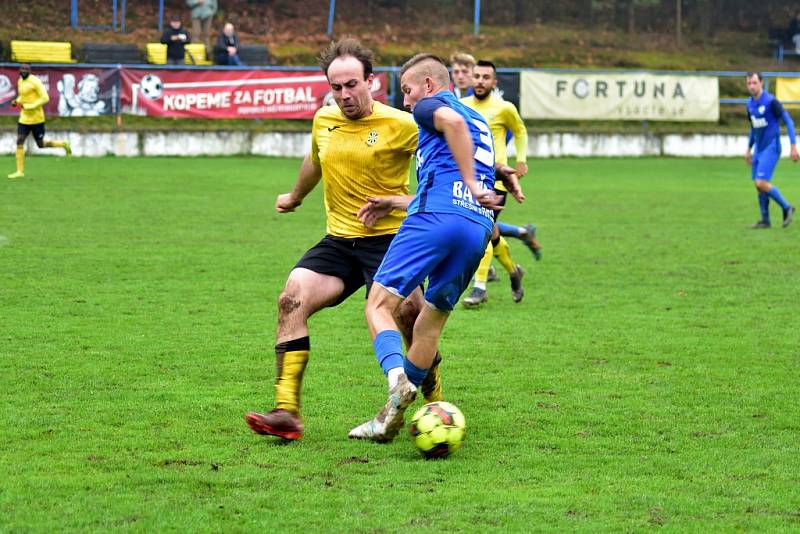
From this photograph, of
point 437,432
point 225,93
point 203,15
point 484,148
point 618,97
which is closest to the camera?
point 437,432

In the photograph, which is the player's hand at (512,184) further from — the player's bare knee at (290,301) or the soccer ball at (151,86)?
the soccer ball at (151,86)

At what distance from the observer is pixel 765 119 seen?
17078 millimetres

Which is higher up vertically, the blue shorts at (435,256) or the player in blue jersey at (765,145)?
the blue shorts at (435,256)

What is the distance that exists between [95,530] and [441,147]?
95.5 inches

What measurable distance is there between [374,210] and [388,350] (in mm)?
759

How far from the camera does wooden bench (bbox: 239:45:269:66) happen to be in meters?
31.4

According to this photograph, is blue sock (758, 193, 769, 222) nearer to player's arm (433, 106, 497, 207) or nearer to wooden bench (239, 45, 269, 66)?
player's arm (433, 106, 497, 207)

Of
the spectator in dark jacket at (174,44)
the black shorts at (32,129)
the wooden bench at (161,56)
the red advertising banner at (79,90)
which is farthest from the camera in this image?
the wooden bench at (161,56)

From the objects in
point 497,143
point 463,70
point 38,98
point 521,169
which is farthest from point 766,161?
point 38,98

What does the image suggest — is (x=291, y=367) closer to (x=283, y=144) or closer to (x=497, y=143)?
(x=497, y=143)

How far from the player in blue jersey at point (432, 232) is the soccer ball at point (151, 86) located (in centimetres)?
2237

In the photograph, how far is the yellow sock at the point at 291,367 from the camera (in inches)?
229

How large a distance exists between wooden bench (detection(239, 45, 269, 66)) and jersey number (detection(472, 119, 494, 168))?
2631 cm

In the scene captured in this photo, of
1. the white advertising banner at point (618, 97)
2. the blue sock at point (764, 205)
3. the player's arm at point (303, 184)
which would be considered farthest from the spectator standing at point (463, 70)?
the white advertising banner at point (618, 97)
